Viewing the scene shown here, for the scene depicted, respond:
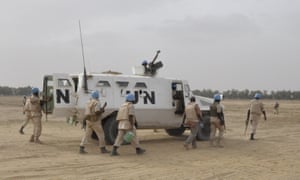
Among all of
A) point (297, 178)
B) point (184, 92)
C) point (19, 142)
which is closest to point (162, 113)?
point (184, 92)

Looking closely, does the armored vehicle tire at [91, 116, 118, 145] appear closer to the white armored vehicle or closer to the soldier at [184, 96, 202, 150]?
the white armored vehicle

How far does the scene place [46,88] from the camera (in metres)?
14.2

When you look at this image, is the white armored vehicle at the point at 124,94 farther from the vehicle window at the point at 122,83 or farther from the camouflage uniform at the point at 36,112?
the camouflage uniform at the point at 36,112

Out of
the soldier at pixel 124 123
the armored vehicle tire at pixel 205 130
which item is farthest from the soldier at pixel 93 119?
the armored vehicle tire at pixel 205 130

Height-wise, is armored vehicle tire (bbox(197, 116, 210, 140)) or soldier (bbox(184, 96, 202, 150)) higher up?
soldier (bbox(184, 96, 202, 150))

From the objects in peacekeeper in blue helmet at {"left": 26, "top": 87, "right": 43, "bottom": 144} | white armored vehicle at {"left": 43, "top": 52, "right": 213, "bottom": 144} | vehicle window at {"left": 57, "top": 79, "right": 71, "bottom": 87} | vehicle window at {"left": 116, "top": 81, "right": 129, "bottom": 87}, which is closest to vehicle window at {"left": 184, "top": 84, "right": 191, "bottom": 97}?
white armored vehicle at {"left": 43, "top": 52, "right": 213, "bottom": 144}

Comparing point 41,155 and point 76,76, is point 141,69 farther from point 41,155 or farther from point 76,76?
point 41,155

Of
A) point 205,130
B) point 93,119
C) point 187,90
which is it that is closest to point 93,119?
point 93,119

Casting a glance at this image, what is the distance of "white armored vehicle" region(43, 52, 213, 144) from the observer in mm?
13617

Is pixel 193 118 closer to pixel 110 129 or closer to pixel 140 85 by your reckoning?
pixel 140 85

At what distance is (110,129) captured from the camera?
14.0 metres

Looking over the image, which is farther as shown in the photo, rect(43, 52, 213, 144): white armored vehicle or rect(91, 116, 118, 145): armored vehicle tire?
rect(91, 116, 118, 145): armored vehicle tire

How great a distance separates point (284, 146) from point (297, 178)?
544 cm

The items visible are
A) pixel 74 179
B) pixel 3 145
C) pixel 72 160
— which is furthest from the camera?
pixel 3 145
